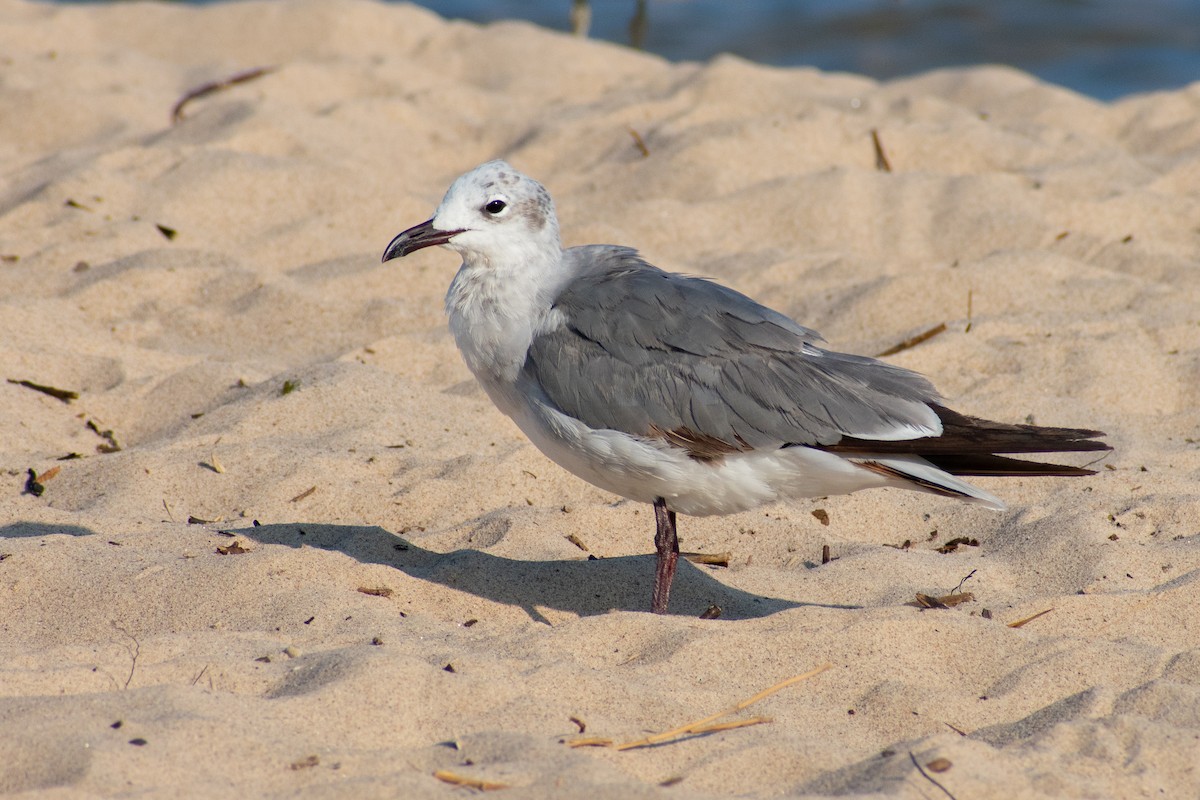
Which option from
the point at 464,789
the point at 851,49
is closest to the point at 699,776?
the point at 464,789

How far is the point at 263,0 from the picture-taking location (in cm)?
1039

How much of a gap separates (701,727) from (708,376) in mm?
1175

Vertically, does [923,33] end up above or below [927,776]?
above

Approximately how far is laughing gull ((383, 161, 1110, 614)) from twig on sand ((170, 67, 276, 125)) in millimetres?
4649

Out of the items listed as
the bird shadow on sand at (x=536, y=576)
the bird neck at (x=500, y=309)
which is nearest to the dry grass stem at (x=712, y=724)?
the bird shadow on sand at (x=536, y=576)

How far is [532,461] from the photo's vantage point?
4922 millimetres

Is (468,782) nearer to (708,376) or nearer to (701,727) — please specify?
(701,727)

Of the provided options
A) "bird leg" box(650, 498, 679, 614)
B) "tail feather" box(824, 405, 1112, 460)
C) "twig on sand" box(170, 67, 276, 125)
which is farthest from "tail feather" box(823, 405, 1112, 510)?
"twig on sand" box(170, 67, 276, 125)

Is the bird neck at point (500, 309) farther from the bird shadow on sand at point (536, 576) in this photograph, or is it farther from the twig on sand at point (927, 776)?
the twig on sand at point (927, 776)

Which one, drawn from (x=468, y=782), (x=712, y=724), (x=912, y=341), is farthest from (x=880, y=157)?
(x=468, y=782)

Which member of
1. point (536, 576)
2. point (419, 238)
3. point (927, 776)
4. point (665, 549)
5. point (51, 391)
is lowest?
point (51, 391)

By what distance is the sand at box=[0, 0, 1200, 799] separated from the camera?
297 centimetres

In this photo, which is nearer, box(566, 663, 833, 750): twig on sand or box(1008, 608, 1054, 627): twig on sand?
box(566, 663, 833, 750): twig on sand

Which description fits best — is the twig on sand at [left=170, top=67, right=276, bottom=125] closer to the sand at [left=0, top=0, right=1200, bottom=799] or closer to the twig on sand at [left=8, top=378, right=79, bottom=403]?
the sand at [left=0, top=0, right=1200, bottom=799]
